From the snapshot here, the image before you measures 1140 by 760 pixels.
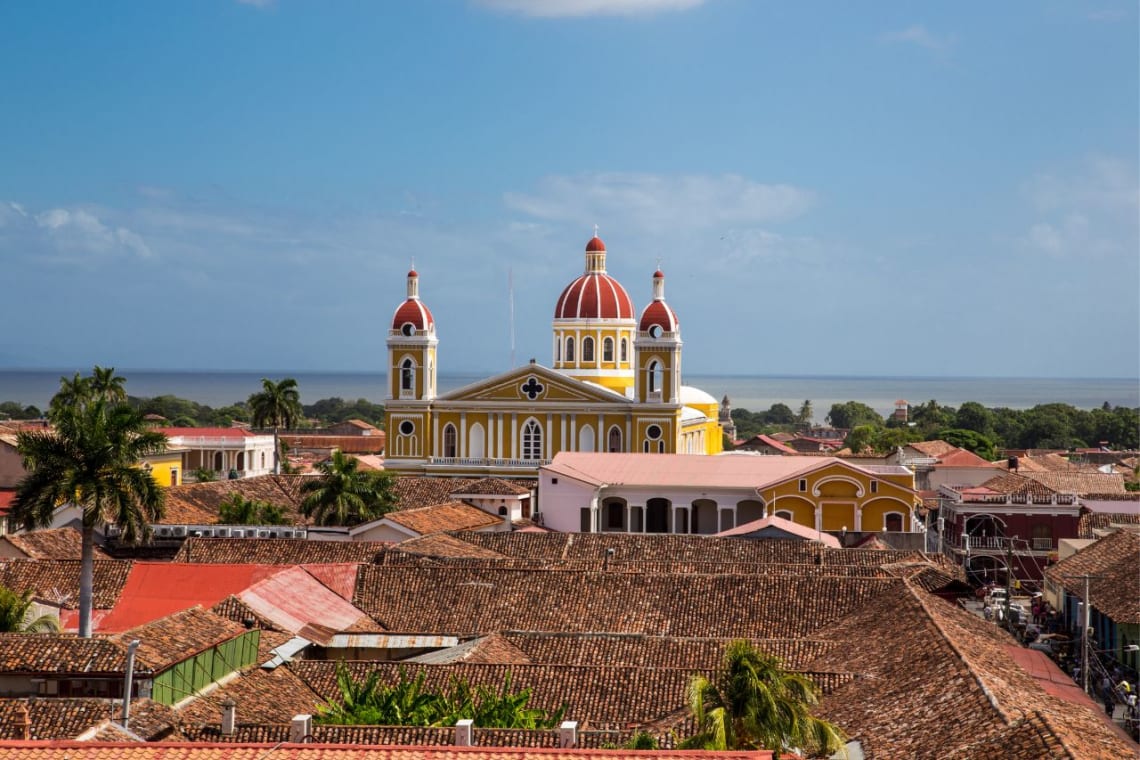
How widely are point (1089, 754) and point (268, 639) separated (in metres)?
13.9

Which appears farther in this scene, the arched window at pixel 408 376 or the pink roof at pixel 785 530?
the arched window at pixel 408 376

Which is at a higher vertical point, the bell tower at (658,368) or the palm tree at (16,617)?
the bell tower at (658,368)

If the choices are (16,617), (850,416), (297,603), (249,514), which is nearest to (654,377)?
(249,514)

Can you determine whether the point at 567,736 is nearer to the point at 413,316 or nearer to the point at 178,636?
the point at 178,636

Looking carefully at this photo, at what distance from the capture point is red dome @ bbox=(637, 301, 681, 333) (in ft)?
225

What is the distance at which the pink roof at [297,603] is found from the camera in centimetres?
2873

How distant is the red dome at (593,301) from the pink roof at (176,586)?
1617 inches

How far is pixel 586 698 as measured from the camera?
24.0 metres

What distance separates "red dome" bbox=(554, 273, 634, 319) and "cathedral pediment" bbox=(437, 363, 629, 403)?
577 cm

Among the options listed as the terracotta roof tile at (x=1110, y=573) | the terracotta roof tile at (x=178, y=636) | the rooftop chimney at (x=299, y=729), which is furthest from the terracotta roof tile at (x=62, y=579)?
the terracotta roof tile at (x=1110, y=573)

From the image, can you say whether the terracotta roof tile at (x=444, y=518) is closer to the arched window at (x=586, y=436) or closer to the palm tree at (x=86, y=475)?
the palm tree at (x=86, y=475)

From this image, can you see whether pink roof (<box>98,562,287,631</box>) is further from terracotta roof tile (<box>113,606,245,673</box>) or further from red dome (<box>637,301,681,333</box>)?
red dome (<box>637,301,681,333</box>)

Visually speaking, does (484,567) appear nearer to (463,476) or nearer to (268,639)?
(268,639)

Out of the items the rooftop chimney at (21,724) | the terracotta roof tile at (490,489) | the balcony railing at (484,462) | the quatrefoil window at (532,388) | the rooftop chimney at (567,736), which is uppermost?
the quatrefoil window at (532,388)
